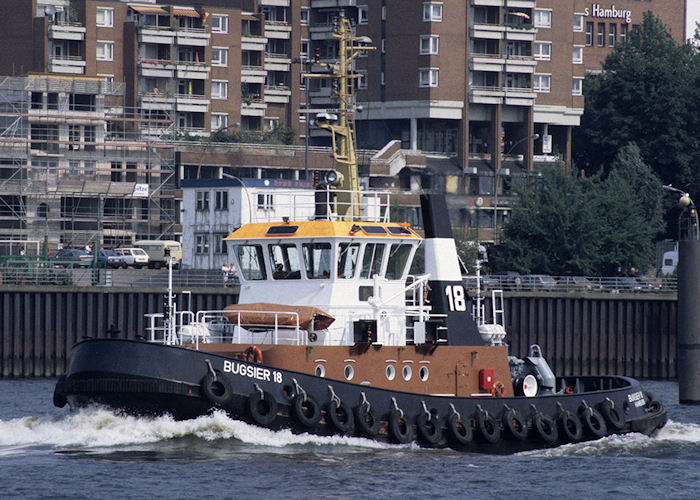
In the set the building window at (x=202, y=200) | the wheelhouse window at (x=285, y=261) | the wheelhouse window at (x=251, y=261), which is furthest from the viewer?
the building window at (x=202, y=200)

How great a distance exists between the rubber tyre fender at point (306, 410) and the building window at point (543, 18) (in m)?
71.1

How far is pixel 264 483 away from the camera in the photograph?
22.2m

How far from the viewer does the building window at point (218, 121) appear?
302ft

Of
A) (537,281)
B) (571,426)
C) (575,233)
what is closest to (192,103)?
(575,233)

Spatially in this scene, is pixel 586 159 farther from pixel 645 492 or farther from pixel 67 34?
pixel 645 492

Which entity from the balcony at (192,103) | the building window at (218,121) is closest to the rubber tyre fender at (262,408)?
the balcony at (192,103)

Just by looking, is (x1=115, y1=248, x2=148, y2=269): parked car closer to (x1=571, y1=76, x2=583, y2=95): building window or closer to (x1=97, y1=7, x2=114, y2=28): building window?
(x1=97, y1=7, x2=114, y2=28): building window

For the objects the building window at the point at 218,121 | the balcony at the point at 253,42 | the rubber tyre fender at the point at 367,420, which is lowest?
the rubber tyre fender at the point at 367,420

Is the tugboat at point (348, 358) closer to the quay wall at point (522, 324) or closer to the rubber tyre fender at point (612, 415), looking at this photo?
the rubber tyre fender at point (612, 415)

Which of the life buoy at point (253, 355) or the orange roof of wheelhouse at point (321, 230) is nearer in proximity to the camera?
the life buoy at point (253, 355)

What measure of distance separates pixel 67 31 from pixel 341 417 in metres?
66.1

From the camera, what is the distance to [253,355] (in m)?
24.4

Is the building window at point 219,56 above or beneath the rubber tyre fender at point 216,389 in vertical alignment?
above

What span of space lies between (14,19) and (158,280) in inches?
1610
